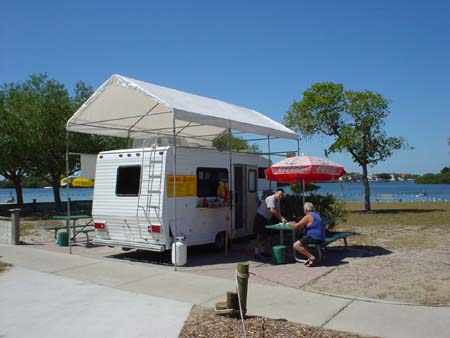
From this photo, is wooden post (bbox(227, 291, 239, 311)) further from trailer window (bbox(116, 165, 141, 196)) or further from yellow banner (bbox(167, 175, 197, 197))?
trailer window (bbox(116, 165, 141, 196))

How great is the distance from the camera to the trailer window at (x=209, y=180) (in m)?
10.7

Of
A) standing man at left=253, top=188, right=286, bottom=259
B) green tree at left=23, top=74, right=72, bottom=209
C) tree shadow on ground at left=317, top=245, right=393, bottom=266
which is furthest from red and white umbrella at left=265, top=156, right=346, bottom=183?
green tree at left=23, top=74, right=72, bottom=209

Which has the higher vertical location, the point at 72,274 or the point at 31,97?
the point at 31,97

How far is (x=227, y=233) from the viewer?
36.6ft

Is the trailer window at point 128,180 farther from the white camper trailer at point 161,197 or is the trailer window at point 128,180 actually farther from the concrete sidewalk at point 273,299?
the concrete sidewalk at point 273,299

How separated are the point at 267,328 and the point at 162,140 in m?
6.82

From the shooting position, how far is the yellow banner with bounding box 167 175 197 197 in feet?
31.9

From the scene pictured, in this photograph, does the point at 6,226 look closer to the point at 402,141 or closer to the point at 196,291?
the point at 196,291

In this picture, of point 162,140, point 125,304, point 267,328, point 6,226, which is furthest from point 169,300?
point 6,226

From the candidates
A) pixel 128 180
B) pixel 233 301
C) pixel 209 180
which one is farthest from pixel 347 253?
pixel 233 301

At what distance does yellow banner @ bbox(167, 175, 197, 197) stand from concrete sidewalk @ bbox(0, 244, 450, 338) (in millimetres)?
1674

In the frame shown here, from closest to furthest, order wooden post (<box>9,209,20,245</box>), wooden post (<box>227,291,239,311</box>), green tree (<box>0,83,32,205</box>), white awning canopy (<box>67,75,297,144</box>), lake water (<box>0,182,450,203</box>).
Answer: wooden post (<box>227,291,239,311</box>), white awning canopy (<box>67,75,297,144</box>), wooden post (<box>9,209,20,245</box>), green tree (<box>0,83,32,205</box>), lake water (<box>0,182,450,203</box>)

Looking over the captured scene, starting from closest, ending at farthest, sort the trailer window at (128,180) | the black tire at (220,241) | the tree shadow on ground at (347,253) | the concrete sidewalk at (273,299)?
1. the concrete sidewalk at (273,299)
2. the tree shadow on ground at (347,253)
3. the trailer window at (128,180)
4. the black tire at (220,241)

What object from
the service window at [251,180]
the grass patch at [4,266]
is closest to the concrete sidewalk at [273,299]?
the grass patch at [4,266]
